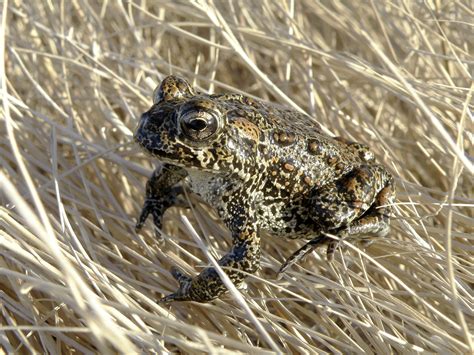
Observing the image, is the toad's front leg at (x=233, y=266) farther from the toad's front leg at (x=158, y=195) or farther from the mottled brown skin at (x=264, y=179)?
the toad's front leg at (x=158, y=195)

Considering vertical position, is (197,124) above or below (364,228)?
above

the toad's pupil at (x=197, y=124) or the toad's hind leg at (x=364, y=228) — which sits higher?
the toad's pupil at (x=197, y=124)

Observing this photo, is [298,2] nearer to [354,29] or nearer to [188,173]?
[354,29]

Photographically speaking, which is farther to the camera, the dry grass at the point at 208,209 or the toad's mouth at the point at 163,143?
the toad's mouth at the point at 163,143

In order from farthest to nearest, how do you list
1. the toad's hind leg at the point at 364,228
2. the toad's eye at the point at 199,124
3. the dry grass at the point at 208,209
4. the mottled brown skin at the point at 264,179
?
1. the toad's hind leg at the point at 364,228
2. the mottled brown skin at the point at 264,179
3. the toad's eye at the point at 199,124
4. the dry grass at the point at 208,209

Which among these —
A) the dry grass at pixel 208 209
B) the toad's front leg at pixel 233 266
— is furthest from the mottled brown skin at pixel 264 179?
the dry grass at pixel 208 209

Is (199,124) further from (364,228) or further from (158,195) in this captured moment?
(364,228)

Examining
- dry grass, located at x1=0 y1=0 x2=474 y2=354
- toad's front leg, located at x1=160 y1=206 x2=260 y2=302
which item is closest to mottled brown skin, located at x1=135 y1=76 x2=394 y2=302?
toad's front leg, located at x1=160 y1=206 x2=260 y2=302

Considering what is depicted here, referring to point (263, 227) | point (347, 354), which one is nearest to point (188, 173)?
point (263, 227)

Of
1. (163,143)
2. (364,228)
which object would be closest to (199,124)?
(163,143)
